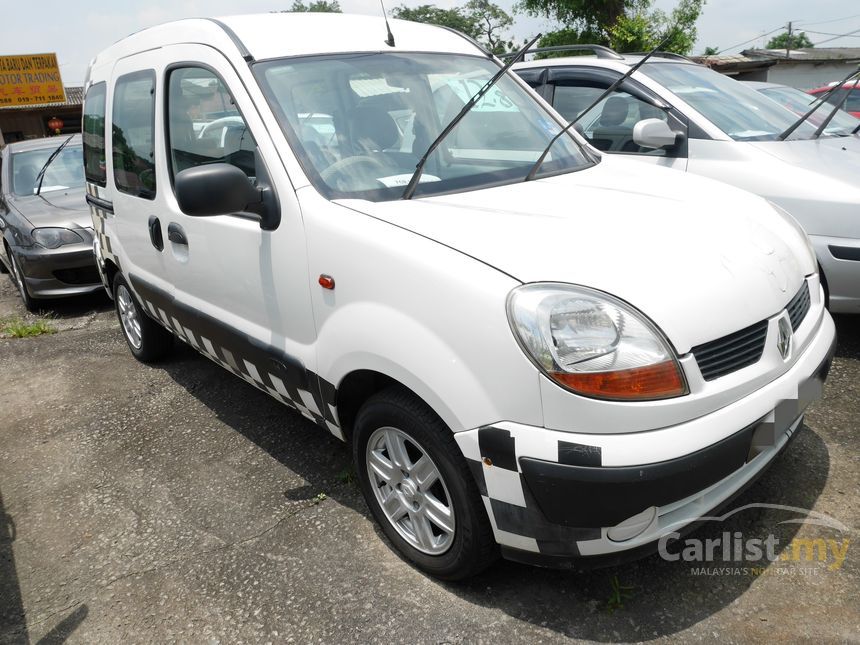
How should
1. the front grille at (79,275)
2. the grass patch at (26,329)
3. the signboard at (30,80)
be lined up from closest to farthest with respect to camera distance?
the grass patch at (26,329) < the front grille at (79,275) < the signboard at (30,80)

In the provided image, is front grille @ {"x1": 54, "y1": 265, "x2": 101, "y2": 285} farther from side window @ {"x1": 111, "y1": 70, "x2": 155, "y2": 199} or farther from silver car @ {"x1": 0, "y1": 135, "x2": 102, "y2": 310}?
side window @ {"x1": 111, "y1": 70, "x2": 155, "y2": 199}

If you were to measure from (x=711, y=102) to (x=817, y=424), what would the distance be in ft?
7.55

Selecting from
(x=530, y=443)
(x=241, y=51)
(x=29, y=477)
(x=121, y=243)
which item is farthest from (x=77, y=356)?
(x=530, y=443)

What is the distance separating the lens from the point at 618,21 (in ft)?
57.4

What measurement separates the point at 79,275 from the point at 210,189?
4.64 metres

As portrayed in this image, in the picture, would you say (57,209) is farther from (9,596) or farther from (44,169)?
(9,596)

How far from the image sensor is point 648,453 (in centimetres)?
178

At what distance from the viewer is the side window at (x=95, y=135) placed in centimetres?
412

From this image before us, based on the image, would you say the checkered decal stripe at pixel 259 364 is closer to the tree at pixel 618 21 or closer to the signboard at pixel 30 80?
the tree at pixel 618 21

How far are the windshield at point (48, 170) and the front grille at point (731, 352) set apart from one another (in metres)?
7.02

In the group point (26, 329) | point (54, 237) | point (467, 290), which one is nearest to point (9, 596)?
point (467, 290)

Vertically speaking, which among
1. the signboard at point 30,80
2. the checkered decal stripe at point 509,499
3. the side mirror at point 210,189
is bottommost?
the checkered decal stripe at point 509,499

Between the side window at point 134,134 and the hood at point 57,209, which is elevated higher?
the side window at point 134,134

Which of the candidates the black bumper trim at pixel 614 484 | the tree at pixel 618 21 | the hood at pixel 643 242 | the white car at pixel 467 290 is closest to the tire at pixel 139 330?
the white car at pixel 467 290
